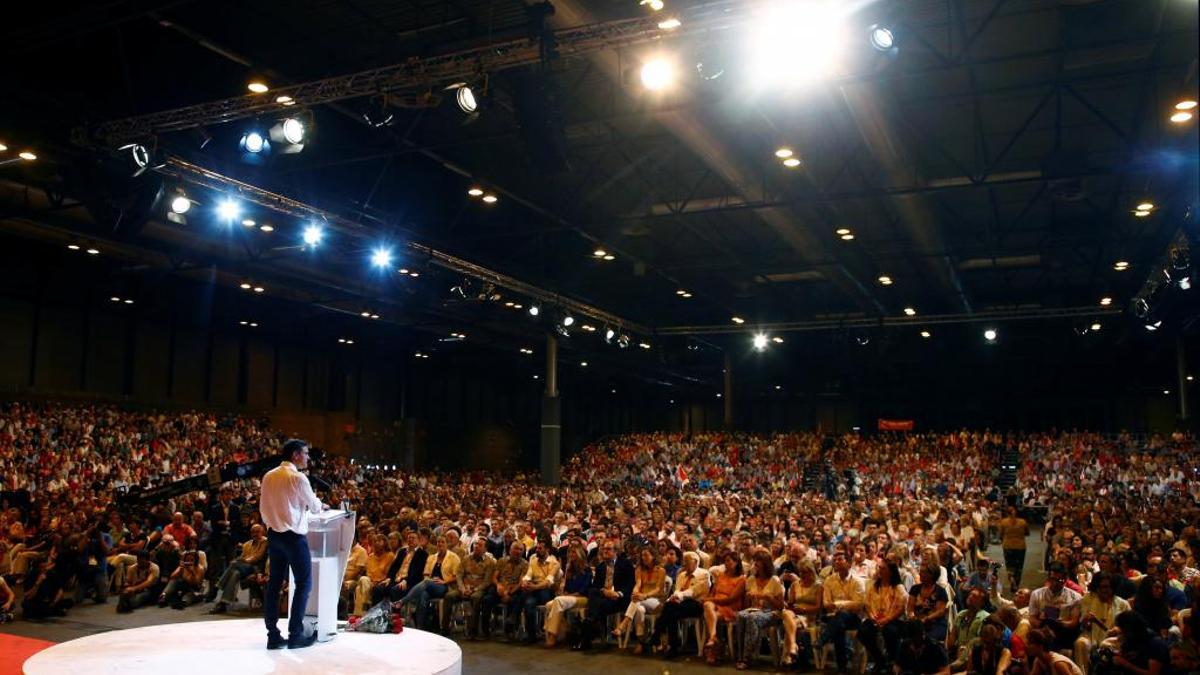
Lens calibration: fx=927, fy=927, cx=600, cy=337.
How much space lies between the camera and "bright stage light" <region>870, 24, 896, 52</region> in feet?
28.9

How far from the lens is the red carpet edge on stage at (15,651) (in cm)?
705

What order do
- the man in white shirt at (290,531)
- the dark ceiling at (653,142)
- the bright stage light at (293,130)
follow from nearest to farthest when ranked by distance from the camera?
the man in white shirt at (290,531), the dark ceiling at (653,142), the bright stage light at (293,130)

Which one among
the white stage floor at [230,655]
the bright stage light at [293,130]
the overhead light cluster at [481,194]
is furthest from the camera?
the overhead light cluster at [481,194]

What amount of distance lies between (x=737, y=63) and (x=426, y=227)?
1016cm

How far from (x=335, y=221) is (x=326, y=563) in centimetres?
1019

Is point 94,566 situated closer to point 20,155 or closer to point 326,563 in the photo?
point 20,155

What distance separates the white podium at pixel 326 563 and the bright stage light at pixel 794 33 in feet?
18.1

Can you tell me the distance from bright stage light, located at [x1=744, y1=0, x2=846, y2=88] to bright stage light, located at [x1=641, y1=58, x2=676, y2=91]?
2.88ft

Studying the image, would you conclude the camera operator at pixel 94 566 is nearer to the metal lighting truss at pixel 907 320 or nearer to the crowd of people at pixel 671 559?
the crowd of people at pixel 671 559

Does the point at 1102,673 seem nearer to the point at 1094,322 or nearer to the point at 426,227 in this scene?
the point at 426,227

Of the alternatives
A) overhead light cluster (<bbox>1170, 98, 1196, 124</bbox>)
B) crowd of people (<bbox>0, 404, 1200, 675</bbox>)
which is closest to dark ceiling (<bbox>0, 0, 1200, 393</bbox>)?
overhead light cluster (<bbox>1170, 98, 1196, 124</bbox>)

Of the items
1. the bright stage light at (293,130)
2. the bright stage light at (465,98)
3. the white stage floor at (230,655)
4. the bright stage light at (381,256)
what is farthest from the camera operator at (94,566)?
the bright stage light at (465,98)

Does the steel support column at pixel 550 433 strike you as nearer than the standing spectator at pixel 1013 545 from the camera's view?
No

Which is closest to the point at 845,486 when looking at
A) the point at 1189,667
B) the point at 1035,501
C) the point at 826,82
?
the point at 1035,501
